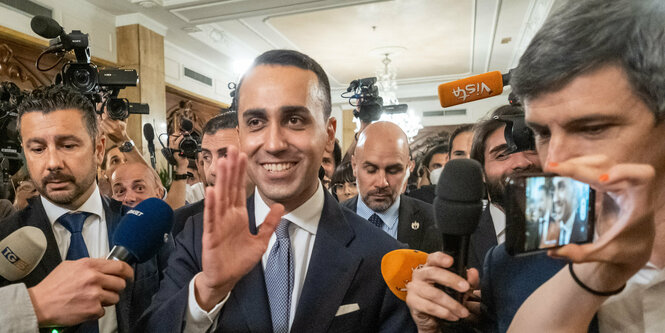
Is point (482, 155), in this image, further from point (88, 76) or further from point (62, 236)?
point (88, 76)

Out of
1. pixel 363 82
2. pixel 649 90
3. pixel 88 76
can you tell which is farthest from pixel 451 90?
pixel 363 82

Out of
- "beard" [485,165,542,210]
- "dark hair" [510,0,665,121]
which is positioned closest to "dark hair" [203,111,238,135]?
"beard" [485,165,542,210]

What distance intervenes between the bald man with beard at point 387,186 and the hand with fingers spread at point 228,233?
1525 millimetres

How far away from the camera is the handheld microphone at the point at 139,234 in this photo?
105 cm

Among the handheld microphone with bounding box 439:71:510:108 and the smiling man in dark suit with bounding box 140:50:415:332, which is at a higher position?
the handheld microphone with bounding box 439:71:510:108

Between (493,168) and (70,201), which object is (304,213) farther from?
(493,168)

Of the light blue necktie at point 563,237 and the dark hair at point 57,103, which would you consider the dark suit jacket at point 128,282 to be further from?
the light blue necktie at point 563,237

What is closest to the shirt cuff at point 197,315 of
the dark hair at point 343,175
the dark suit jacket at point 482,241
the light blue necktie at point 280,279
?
the light blue necktie at point 280,279

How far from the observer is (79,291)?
1.00 m

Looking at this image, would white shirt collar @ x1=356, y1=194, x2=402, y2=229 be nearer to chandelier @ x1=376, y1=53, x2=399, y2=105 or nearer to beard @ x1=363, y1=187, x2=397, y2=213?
beard @ x1=363, y1=187, x2=397, y2=213

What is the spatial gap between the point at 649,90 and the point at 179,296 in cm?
106

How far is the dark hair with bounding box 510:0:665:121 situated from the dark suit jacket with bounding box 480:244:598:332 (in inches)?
14.8

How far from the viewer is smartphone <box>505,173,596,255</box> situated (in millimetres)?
568

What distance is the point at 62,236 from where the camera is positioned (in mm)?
1471
